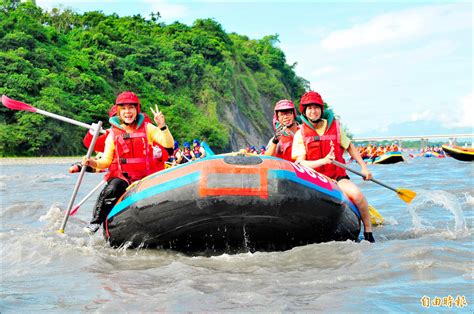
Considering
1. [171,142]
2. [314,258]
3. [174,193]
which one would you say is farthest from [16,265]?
[314,258]

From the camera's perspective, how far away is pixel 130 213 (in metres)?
5.17

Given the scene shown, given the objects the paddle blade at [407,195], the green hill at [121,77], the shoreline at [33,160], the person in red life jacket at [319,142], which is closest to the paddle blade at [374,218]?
the paddle blade at [407,195]

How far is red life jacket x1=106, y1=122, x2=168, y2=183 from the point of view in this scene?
18.7 feet

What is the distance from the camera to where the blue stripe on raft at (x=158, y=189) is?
4758mm

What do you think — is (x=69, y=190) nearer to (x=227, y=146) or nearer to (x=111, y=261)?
(x=111, y=261)

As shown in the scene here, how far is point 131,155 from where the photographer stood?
5.76m

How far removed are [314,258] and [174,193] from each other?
1.30 meters

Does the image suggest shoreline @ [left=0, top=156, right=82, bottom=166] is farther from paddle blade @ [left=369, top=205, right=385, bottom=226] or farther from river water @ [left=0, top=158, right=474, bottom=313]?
paddle blade @ [left=369, top=205, right=385, bottom=226]

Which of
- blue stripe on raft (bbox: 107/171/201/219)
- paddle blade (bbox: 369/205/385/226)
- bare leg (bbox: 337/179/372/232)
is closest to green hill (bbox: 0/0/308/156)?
paddle blade (bbox: 369/205/385/226)

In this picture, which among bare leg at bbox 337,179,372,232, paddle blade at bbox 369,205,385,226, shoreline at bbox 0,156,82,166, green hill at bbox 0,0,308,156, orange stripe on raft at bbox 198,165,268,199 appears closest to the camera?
orange stripe on raft at bbox 198,165,268,199

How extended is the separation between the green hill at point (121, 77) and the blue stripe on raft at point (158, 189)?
2564cm

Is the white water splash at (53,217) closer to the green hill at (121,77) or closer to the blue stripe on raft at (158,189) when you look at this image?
the blue stripe on raft at (158,189)

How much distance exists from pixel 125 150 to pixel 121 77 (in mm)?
37981

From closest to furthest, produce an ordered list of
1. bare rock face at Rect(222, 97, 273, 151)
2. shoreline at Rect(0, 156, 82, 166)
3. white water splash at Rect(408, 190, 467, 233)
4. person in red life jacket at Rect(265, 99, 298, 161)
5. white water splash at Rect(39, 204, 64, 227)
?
person in red life jacket at Rect(265, 99, 298, 161) < white water splash at Rect(408, 190, 467, 233) < white water splash at Rect(39, 204, 64, 227) < shoreline at Rect(0, 156, 82, 166) < bare rock face at Rect(222, 97, 273, 151)
